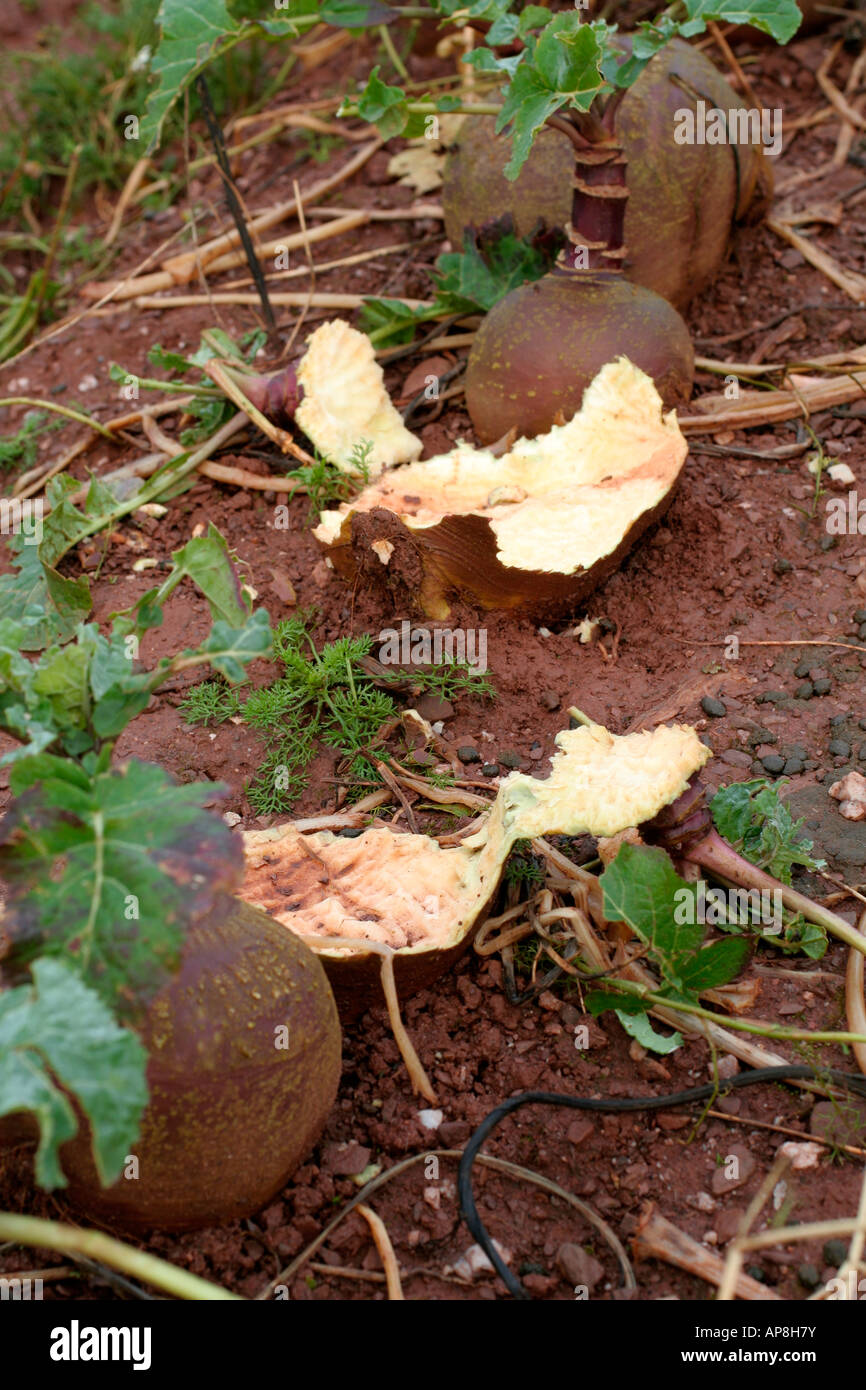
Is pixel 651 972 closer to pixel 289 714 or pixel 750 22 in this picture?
pixel 289 714

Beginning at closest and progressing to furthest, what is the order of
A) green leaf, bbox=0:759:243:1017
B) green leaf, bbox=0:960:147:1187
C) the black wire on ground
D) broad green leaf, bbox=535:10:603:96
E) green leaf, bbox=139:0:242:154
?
1. green leaf, bbox=0:960:147:1187
2. green leaf, bbox=0:759:243:1017
3. the black wire on ground
4. broad green leaf, bbox=535:10:603:96
5. green leaf, bbox=139:0:242:154

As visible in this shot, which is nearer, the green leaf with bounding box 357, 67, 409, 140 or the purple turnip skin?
the green leaf with bounding box 357, 67, 409, 140

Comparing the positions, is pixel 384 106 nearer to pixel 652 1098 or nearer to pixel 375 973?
pixel 375 973

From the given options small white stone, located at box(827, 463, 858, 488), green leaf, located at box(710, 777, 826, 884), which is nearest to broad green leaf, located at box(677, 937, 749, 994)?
green leaf, located at box(710, 777, 826, 884)

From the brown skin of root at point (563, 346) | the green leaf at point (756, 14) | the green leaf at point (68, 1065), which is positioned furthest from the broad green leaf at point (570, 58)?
the green leaf at point (68, 1065)

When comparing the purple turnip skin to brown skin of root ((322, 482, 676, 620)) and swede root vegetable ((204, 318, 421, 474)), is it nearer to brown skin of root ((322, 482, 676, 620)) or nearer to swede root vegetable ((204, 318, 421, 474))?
swede root vegetable ((204, 318, 421, 474))
